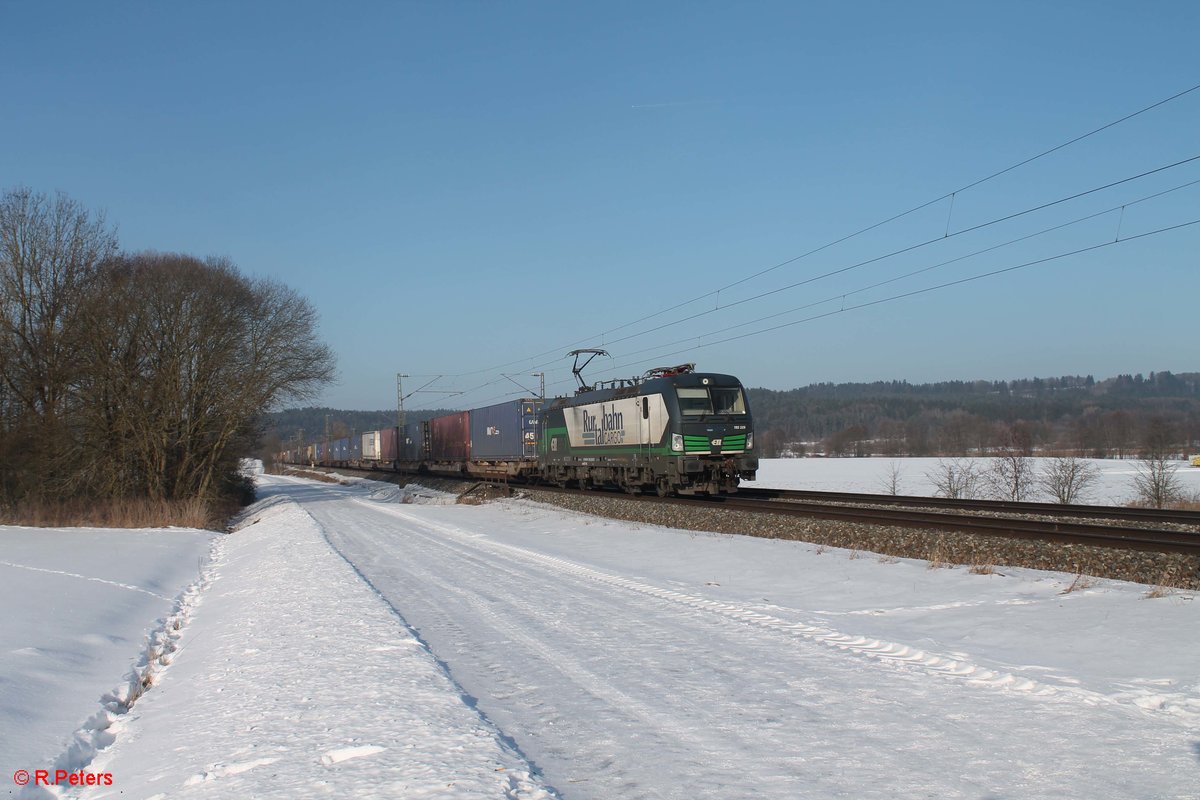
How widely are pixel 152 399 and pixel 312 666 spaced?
89.5 ft

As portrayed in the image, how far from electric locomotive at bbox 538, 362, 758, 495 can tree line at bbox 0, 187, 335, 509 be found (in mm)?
15647

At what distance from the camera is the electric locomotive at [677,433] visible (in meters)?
22.4

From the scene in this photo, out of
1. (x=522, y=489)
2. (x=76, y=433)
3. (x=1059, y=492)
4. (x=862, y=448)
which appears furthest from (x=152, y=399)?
(x=862, y=448)

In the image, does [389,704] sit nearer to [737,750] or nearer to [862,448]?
[737,750]

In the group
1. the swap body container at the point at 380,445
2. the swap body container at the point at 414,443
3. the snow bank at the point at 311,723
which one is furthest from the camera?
the swap body container at the point at 380,445

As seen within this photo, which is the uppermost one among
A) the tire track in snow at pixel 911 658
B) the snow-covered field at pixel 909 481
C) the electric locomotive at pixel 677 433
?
the electric locomotive at pixel 677 433

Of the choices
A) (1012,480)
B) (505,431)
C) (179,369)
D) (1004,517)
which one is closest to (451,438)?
(505,431)

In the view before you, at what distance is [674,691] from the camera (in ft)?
21.1

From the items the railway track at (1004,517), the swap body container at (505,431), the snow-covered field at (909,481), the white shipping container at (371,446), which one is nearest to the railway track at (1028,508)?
the railway track at (1004,517)

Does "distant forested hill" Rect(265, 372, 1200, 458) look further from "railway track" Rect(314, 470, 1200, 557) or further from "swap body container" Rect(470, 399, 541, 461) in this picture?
"railway track" Rect(314, 470, 1200, 557)

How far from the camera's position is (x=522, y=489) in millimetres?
34219

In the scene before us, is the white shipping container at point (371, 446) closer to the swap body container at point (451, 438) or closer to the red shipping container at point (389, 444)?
the red shipping container at point (389, 444)

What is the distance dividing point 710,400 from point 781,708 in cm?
1721

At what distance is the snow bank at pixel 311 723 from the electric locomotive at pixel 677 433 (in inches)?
518
